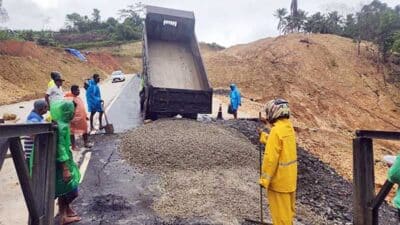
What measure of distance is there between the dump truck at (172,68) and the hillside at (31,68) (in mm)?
10098

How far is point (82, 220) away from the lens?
5.29 metres

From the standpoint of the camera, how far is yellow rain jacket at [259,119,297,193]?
13.7ft

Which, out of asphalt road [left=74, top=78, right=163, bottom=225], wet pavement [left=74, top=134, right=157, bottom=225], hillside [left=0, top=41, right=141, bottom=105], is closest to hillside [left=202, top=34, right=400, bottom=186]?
asphalt road [left=74, top=78, right=163, bottom=225]

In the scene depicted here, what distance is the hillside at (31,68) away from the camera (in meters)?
23.7

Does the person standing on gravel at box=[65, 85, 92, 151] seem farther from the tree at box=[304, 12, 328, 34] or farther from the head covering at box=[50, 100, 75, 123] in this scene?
the tree at box=[304, 12, 328, 34]

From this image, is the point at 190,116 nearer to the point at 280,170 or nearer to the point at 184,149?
the point at 184,149

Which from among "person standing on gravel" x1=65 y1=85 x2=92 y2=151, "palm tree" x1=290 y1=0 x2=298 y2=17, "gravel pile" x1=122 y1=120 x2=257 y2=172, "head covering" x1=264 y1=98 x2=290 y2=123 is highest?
"palm tree" x1=290 y1=0 x2=298 y2=17

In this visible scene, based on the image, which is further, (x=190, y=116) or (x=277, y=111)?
(x=190, y=116)

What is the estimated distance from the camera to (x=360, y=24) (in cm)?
3353

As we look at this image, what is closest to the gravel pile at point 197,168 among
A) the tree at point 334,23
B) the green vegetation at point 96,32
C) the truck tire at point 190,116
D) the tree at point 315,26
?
the truck tire at point 190,116

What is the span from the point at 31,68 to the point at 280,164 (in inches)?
1069

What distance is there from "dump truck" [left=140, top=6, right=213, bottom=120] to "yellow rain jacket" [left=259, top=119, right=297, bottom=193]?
7.19 m

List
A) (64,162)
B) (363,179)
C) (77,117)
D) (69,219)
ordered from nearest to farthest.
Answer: (363,179) → (64,162) → (69,219) → (77,117)

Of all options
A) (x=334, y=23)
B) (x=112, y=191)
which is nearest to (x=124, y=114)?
(x=112, y=191)
